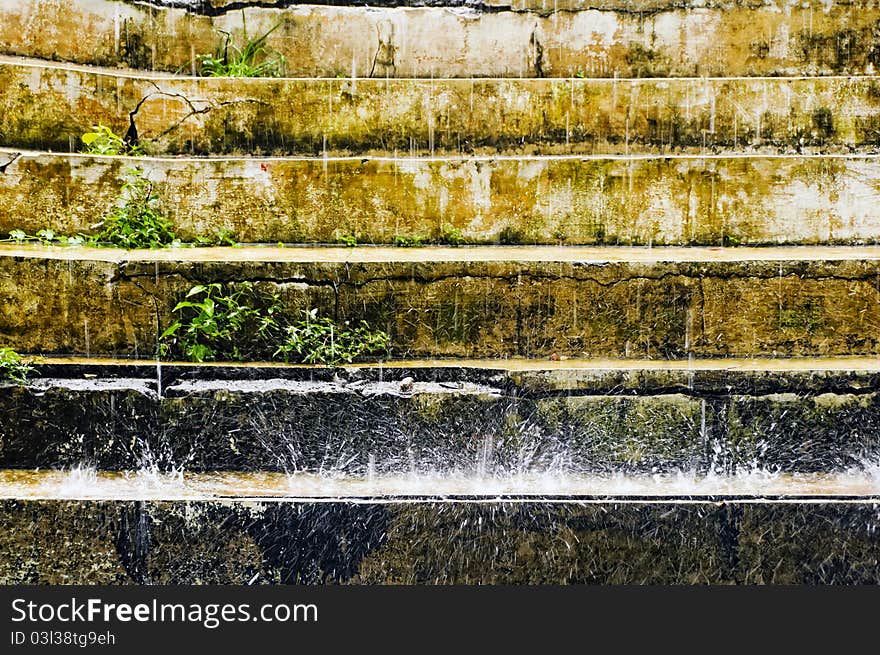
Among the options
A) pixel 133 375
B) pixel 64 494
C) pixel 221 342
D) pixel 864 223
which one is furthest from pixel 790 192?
pixel 64 494

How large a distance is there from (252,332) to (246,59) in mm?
2032

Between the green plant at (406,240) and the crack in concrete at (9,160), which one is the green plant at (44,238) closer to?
the crack in concrete at (9,160)

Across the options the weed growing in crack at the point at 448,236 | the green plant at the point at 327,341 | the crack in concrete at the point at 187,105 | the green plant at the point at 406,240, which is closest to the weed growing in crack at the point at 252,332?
the green plant at the point at 327,341

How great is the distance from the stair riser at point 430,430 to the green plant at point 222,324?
0.24 metres

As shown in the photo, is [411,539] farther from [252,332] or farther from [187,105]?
[187,105]

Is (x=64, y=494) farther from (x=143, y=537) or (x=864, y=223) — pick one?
(x=864, y=223)

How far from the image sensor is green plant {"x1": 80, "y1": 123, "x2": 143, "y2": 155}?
486 cm

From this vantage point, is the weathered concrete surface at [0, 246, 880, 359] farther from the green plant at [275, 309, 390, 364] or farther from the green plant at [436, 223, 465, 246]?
the green plant at [436, 223, 465, 246]

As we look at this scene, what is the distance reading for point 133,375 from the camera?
413 centimetres

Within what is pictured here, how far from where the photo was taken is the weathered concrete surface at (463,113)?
195 inches

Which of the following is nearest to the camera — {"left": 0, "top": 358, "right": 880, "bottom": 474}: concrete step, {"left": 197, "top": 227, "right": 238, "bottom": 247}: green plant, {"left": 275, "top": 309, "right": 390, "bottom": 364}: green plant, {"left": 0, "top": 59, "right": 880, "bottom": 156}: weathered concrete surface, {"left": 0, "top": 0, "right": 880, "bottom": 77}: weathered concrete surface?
{"left": 0, "top": 358, "right": 880, "bottom": 474}: concrete step

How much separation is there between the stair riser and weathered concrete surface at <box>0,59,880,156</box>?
1614 millimetres

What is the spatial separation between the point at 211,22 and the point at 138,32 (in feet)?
1.43

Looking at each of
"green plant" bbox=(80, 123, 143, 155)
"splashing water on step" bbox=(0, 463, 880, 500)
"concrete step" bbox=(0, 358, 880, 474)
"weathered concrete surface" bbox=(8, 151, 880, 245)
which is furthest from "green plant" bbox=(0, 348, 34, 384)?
"green plant" bbox=(80, 123, 143, 155)
